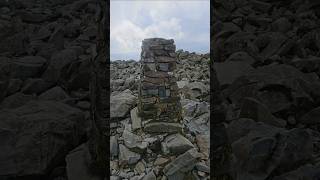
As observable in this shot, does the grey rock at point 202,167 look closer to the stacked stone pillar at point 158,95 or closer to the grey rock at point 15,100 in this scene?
the stacked stone pillar at point 158,95

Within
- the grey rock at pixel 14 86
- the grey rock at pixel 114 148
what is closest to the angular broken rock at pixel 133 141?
the grey rock at pixel 114 148

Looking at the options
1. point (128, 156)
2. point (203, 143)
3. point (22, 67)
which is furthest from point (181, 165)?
point (22, 67)

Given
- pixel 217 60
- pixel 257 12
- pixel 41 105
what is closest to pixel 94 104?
pixel 41 105

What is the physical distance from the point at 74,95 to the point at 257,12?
1.61m

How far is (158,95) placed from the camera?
834cm

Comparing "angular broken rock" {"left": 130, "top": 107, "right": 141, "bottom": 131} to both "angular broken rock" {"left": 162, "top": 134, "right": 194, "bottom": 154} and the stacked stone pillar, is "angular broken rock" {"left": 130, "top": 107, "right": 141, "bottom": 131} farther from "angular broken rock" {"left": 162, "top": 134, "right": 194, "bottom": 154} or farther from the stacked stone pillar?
"angular broken rock" {"left": 162, "top": 134, "right": 194, "bottom": 154}

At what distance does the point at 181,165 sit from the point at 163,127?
1144 millimetres

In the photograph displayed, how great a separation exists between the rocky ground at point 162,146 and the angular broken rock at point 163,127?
0.12 meters

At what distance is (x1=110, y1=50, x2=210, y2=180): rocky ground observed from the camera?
23.9 ft

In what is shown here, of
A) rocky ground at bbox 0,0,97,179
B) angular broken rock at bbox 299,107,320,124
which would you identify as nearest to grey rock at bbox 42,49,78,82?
rocky ground at bbox 0,0,97,179

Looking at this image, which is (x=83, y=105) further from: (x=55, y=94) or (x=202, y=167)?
(x=202, y=167)

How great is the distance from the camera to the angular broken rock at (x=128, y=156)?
25.2ft

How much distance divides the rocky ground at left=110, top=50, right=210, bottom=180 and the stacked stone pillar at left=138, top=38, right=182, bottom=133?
10.9 inches

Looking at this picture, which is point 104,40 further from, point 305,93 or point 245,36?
point 305,93
